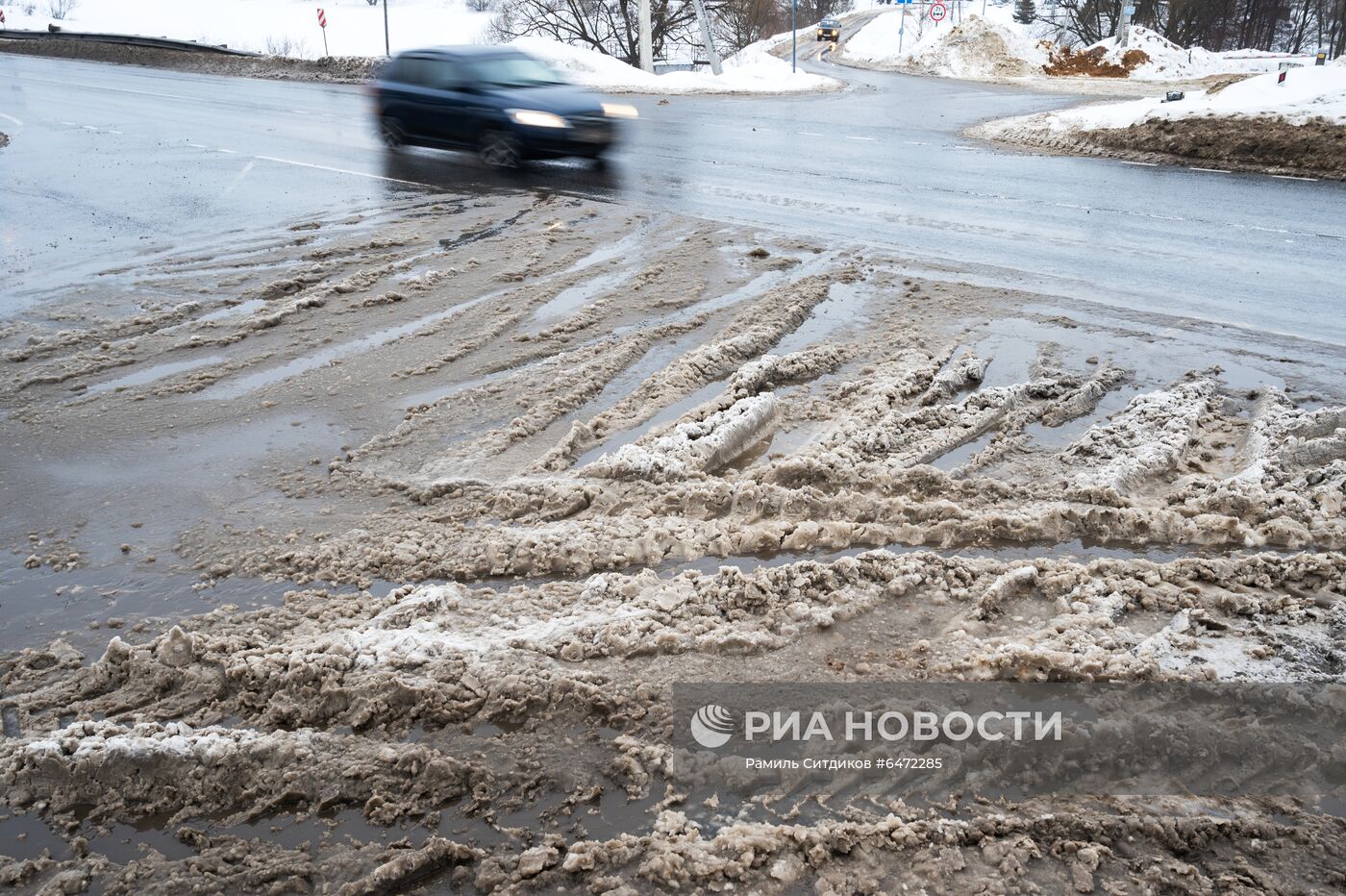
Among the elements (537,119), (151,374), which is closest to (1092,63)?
(537,119)

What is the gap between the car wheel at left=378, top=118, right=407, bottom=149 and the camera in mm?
15164

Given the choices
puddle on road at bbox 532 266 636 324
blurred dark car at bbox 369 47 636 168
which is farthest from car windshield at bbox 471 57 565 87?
puddle on road at bbox 532 266 636 324

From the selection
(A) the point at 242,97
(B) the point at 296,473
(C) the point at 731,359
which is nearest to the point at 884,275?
(C) the point at 731,359

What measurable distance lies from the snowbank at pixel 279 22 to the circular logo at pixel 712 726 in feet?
138

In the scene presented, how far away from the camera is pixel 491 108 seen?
45.2 feet

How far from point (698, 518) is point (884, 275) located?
4753mm

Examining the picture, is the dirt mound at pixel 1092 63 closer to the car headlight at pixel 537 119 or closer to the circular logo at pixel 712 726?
the car headlight at pixel 537 119

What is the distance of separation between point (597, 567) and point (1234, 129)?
1585 centimetres

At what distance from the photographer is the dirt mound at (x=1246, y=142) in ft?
46.9

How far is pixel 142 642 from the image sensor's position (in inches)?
154

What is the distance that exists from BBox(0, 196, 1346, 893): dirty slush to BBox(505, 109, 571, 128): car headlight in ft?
20.4

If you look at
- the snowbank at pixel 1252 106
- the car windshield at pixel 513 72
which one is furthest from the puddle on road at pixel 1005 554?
the snowbank at pixel 1252 106

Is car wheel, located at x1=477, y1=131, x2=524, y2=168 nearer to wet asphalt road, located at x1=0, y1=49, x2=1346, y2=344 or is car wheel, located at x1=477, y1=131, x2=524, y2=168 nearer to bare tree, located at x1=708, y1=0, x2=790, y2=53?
wet asphalt road, located at x1=0, y1=49, x2=1346, y2=344

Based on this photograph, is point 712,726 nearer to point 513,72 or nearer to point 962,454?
point 962,454
